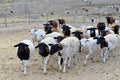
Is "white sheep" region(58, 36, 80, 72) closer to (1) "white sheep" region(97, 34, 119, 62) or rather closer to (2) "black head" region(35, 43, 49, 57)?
(2) "black head" region(35, 43, 49, 57)

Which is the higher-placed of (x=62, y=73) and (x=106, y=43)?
(x=106, y=43)

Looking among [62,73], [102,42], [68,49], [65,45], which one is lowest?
[62,73]

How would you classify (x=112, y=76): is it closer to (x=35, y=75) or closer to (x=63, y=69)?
(x=63, y=69)

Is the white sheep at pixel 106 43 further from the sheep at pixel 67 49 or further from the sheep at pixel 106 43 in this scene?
the sheep at pixel 67 49

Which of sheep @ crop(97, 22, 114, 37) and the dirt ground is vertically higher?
sheep @ crop(97, 22, 114, 37)

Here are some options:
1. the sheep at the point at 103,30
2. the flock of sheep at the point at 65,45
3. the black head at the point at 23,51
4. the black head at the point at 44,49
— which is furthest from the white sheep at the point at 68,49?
the sheep at the point at 103,30

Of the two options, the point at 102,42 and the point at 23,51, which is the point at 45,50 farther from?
the point at 102,42

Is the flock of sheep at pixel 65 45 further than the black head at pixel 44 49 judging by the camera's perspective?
Yes

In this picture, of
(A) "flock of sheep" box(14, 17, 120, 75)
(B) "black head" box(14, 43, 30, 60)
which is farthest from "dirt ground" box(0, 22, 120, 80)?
(B) "black head" box(14, 43, 30, 60)

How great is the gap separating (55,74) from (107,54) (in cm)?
402

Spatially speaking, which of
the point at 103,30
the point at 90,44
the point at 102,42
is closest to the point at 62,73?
the point at 90,44

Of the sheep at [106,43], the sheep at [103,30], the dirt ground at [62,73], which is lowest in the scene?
the dirt ground at [62,73]

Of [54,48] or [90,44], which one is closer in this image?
[54,48]

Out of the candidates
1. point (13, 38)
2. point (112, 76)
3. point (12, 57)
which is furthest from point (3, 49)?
point (112, 76)
